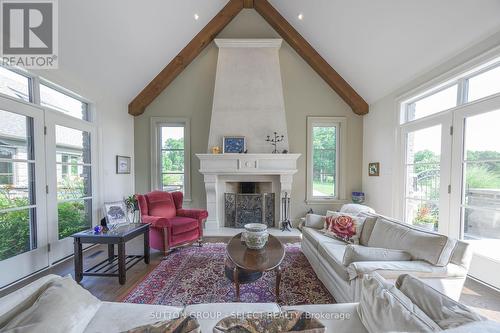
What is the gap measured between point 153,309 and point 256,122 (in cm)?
380

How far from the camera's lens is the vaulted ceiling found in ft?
8.03

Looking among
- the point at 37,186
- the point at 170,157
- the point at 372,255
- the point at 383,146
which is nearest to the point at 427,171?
the point at 383,146

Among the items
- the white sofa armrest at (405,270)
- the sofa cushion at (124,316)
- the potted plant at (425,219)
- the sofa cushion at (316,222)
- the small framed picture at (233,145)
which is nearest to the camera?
the sofa cushion at (124,316)

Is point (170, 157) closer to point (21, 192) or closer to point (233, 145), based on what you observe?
point (233, 145)

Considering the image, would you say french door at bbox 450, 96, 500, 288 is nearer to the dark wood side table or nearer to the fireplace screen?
the fireplace screen

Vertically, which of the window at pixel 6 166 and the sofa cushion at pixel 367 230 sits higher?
the window at pixel 6 166

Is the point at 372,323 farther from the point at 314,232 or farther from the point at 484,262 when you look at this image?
the point at 484,262

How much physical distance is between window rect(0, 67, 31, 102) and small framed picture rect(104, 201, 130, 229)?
5.21ft

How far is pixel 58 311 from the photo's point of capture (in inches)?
36.8

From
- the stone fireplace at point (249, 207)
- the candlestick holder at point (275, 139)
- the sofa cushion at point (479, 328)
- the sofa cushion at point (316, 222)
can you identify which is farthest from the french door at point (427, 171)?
the sofa cushion at point (479, 328)

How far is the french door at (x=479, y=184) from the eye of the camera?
229cm

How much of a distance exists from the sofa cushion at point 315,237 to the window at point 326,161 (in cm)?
197

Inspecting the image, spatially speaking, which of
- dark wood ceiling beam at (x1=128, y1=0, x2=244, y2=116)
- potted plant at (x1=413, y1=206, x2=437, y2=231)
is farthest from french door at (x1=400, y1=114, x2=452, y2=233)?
dark wood ceiling beam at (x1=128, y1=0, x2=244, y2=116)

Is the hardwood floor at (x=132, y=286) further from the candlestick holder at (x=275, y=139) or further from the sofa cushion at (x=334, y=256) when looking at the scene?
the candlestick holder at (x=275, y=139)
